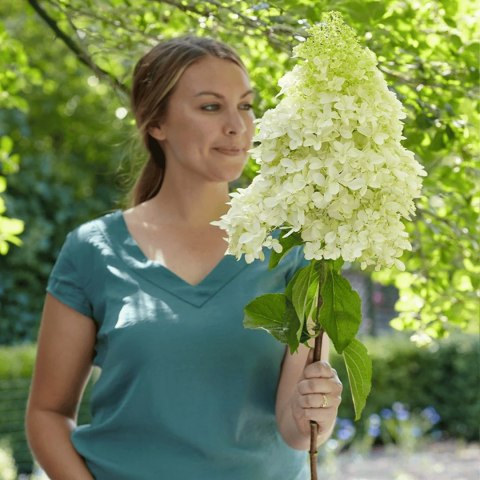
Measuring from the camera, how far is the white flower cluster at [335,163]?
1.50 meters

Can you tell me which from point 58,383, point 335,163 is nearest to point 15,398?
point 58,383

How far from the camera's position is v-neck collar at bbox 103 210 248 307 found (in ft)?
7.64

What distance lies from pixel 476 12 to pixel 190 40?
2.68 ft

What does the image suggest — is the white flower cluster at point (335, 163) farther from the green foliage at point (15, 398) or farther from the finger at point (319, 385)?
the green foliage at point (15, 398)

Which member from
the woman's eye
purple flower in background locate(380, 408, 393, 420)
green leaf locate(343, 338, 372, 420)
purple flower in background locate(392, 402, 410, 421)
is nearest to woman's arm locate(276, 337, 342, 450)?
green leaf locate(343, 338, 372, 420)

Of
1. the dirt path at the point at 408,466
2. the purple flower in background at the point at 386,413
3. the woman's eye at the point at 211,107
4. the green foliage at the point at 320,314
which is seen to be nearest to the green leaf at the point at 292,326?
the green foliage at the point at 320,314

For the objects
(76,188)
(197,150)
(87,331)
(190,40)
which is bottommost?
(76,188)

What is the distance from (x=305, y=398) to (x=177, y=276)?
590mm

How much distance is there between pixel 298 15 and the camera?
2.46 metres

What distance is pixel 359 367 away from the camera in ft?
5.64

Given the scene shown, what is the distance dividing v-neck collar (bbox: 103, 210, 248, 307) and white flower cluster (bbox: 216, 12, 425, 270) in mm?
766

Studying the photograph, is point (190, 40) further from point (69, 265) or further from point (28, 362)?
point (28, 362)

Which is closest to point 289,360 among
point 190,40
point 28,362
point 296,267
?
point 296,267

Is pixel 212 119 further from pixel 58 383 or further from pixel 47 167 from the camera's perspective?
pixel 47 167
